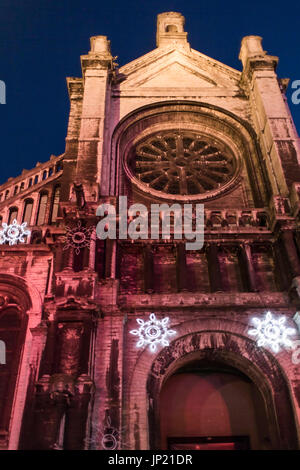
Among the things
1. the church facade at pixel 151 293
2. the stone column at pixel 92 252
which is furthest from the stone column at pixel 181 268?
the stone column at pixel 92 252

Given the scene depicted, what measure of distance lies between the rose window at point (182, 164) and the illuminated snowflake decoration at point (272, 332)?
662cm

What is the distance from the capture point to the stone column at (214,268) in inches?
514

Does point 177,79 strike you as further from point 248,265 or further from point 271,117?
point 248,265

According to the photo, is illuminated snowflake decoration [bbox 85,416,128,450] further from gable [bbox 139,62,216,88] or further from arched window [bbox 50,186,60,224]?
gable [bbox 139,62,216,88]

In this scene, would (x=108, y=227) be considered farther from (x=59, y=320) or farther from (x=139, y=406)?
(x=139, y=406)

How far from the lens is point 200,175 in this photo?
1834cm

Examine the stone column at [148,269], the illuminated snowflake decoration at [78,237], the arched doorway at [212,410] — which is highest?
the illuminated snowflake decoration at [78,237]

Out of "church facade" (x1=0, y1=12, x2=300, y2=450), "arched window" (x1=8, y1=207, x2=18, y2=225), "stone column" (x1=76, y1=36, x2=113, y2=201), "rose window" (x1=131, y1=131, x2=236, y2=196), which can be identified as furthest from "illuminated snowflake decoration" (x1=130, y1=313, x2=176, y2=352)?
"arched window" (x1=8, y1=207, x2=18, y2=225)

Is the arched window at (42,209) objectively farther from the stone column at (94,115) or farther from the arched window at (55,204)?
the stone column at (94,115)

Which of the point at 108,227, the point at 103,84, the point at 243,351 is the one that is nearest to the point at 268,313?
the point at 243,351

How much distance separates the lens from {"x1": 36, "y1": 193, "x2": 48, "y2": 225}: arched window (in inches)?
645

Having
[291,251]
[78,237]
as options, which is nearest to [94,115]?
[78,237]

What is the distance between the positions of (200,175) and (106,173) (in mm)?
3985

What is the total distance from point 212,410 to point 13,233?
813 centimetres
